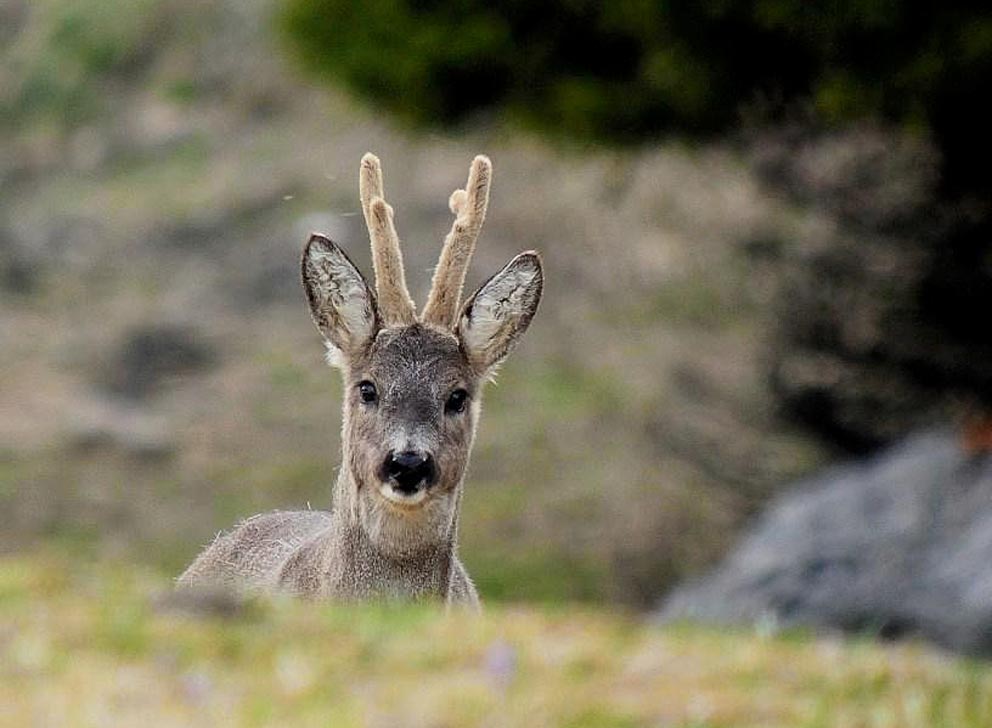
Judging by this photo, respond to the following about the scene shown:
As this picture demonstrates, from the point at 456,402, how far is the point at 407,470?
0.53 metres

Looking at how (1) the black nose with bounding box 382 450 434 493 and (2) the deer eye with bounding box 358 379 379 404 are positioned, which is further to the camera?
(2) the deer eye with bounding box 358 379 379 404

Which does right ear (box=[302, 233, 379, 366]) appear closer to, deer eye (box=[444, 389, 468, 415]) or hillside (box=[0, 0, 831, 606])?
deer eye (box=[444, 389, 468, 415])

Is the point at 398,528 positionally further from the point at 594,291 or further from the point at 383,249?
the point at 594,291

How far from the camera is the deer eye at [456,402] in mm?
8539

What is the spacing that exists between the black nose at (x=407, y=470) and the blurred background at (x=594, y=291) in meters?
7.82

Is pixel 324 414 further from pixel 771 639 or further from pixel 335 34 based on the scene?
pixel 771 639

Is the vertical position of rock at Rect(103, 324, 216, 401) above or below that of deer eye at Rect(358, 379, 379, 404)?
above

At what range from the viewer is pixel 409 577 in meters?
8.23

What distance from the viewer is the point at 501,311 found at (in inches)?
334

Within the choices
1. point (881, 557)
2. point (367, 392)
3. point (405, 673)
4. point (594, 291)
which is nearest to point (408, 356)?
point (367, 392)

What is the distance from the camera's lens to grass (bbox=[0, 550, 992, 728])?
6.37 metres

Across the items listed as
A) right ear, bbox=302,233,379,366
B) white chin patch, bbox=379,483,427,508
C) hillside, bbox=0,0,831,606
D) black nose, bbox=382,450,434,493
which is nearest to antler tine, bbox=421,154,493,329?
right ear, bbox=302,233,379,366

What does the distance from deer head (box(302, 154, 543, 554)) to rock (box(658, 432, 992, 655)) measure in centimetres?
547

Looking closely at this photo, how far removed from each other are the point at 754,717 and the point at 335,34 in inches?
603
